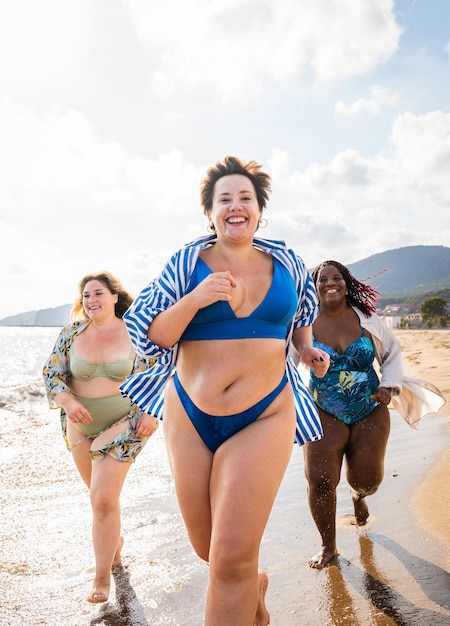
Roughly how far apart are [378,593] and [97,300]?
305 centimetres

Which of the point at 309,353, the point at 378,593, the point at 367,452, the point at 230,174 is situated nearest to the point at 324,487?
the point at 367,452

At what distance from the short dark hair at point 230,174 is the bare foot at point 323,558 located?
2640mm

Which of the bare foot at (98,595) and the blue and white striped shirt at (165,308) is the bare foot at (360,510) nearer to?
the blue and white striped shirt at (165,308)

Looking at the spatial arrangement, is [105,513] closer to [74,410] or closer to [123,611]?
[123,611]

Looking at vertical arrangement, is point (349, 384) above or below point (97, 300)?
below

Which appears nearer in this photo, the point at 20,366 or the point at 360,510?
the point at 360,510

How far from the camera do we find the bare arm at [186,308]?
2.54m

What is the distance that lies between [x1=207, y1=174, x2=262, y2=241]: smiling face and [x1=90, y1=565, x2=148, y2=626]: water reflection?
2470mm

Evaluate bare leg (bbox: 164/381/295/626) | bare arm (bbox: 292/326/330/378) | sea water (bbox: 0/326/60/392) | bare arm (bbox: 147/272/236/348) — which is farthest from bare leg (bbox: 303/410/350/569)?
sea water (bbox: 0/326/60/392)

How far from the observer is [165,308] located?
9.30 ft

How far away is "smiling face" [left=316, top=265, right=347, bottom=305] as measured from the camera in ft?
16.2

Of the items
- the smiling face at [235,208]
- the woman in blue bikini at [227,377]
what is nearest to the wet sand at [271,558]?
the woman in blue bikini at [227,377]

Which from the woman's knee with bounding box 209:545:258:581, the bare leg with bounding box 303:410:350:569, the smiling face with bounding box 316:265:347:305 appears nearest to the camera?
the woman's knee with bounding box 209:545:258:581

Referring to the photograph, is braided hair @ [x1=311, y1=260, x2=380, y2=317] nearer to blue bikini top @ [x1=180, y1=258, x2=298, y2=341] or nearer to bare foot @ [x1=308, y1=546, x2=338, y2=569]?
bare foot @ [x1=308, y1=546, x2=338, y2=569]
